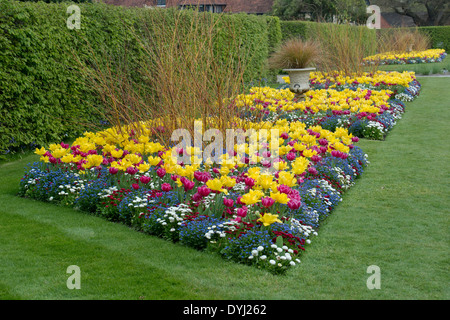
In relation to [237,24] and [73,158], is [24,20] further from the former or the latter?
[237,24]

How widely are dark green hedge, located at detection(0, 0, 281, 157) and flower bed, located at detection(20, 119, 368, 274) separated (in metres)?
1.42

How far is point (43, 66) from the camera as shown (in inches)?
289

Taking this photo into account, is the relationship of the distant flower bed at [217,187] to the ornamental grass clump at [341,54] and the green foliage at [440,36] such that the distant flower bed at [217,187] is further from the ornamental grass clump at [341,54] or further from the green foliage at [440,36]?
the green foliage at [440,36]

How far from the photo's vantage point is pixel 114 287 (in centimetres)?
330

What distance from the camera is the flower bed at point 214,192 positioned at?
3.80 meters

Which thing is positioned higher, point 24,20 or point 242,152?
point 24,20

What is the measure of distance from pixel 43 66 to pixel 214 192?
453 centimetres

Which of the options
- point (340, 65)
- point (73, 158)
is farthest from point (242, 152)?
point (340, 65)

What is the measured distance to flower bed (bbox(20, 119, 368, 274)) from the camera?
A: 3.80 m
